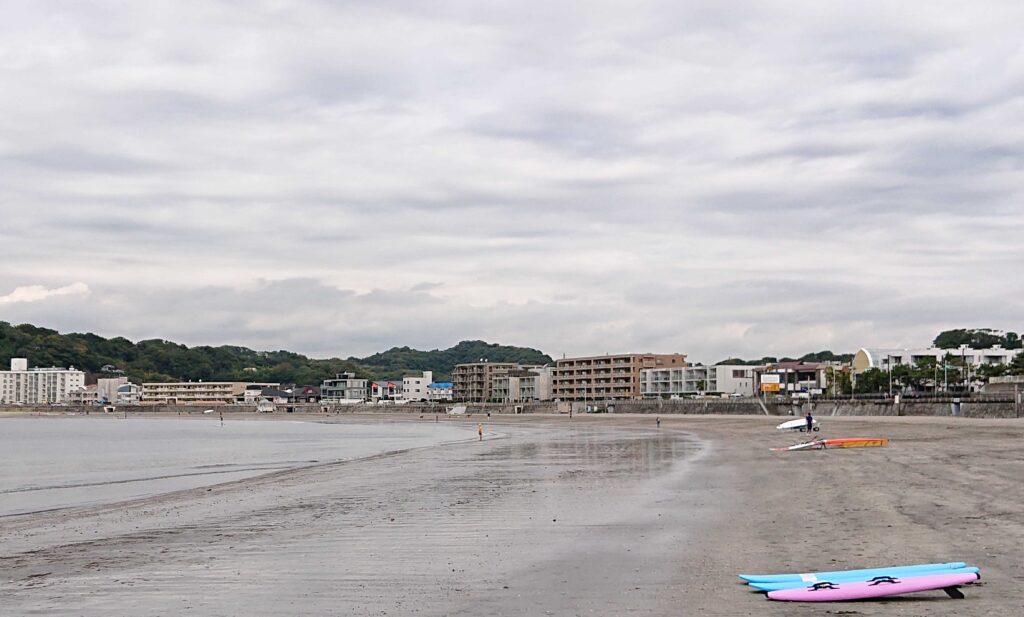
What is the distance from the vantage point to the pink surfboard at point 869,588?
9570 millimetres

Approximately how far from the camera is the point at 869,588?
9.63 m

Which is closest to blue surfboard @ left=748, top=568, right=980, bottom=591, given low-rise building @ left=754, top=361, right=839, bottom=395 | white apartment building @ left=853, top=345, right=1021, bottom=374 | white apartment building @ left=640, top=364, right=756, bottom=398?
white apartment building @ left=853, top=345, right=1021, bottom=374

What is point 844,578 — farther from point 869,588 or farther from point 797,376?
point 797,376

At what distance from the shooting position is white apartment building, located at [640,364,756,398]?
18350 centimetres

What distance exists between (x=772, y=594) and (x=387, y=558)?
5.77m

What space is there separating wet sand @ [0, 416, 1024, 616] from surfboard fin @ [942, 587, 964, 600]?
10cm

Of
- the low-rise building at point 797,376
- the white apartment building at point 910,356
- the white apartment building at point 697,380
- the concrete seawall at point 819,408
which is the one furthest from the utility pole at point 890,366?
the white apartment building at point 697,380

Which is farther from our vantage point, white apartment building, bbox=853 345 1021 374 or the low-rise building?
the low-rise building

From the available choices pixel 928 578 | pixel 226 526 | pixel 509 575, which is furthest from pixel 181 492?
pixel 928 578

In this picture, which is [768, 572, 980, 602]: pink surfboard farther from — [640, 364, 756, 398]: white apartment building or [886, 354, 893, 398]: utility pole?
[640, 364, 756, 398]: white apartment building

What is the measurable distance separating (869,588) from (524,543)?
5.95m

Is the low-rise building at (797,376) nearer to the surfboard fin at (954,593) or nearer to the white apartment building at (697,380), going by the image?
the white apartment building at (697,380)

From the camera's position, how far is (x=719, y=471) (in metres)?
28.4

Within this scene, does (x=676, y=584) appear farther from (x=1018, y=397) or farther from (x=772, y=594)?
(x=1018, y=397)
